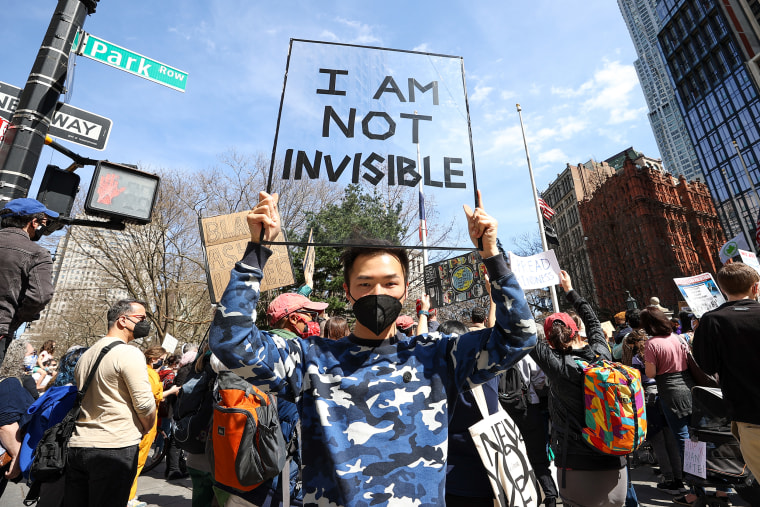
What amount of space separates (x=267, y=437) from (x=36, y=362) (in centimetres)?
1186

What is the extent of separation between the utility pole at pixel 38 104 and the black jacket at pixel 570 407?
457 centimetres

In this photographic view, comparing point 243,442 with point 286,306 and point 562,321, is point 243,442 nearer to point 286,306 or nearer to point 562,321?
point 286,306

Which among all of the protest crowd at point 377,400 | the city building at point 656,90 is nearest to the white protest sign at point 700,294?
the protest crowd at point 377,400

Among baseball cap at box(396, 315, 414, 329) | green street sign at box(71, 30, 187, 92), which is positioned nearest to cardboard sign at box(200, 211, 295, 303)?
baseball cap at box(396, 315, 414, 329)

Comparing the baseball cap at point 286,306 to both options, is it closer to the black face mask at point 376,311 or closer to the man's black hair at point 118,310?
the man's black hair at point 118,310

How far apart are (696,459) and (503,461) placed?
11.5ft

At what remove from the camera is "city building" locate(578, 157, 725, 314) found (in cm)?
5331

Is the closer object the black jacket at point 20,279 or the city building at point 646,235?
the black jacket at point 20,279

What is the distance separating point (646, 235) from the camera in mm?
59156

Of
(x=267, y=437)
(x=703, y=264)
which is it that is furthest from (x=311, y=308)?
(x=703, y=264)

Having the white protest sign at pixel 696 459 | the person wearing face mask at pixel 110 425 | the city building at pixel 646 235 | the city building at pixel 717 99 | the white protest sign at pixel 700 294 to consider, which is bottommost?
the white protest sign at pixel 696 459

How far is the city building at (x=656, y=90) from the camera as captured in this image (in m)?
145

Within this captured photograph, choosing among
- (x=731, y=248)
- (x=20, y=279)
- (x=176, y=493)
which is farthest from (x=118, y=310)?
A: (x=731, y=248)

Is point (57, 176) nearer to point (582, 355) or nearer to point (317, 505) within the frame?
point (317, 505)
